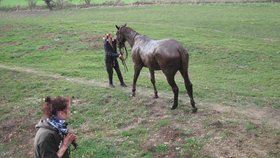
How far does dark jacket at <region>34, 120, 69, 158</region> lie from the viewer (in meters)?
7.08

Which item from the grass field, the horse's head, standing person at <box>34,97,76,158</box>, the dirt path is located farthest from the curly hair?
the horse's head

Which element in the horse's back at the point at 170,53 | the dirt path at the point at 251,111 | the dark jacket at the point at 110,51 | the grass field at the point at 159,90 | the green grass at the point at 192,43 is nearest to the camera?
the grass field at the point at 159,90

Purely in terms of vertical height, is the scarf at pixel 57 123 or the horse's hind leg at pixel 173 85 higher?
the scarf at pixel 57 123

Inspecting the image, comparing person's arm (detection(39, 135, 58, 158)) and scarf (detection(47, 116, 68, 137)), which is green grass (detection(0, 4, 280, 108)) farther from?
person's arm (detection(39, 135, 58, 158))

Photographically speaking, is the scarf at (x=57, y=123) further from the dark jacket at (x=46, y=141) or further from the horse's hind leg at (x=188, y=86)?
the horse's hind leg at (x=188, y=86)

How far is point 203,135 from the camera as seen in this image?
1249 cm

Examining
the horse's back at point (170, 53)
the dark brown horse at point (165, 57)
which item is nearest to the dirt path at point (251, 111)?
the dark brown horse at point (165, 57)

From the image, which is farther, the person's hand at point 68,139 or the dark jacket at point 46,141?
the person's hand at point 68,139

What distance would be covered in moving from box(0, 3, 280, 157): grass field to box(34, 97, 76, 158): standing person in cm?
520

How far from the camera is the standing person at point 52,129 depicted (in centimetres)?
711

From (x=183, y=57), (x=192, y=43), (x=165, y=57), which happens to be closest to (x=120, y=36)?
(x=165, y=57)

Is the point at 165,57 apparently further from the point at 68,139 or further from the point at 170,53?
the point at 68,139

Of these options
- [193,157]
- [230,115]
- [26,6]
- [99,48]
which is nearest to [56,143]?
[193,157]

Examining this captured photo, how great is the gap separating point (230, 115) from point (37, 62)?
15.6 m
